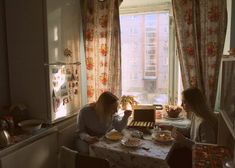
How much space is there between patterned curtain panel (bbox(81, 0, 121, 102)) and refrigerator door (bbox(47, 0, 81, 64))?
20 centimetres

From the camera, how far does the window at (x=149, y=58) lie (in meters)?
2.90

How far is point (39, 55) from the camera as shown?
2.23 metres

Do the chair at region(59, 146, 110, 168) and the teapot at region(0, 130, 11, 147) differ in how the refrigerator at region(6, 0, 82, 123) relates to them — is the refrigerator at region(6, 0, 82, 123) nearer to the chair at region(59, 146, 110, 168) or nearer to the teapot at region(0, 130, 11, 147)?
the teapot at region(0, 130, 11, 147)

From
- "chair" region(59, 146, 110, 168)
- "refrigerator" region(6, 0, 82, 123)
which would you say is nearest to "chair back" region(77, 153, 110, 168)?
"chair" region(59, 146, 110, 168)

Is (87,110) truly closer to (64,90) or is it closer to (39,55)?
(64,90)

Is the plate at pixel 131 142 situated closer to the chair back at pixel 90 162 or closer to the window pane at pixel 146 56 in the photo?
the chair back at pixel 90 162

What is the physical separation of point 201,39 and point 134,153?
149 centimetres

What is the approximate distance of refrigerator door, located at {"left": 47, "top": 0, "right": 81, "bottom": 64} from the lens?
2.24 meters

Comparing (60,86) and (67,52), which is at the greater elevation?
(67,52)

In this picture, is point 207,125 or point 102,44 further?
point 102,44

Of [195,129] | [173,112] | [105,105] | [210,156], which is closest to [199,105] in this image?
[195,129]

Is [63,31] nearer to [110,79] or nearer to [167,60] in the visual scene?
[110,79]

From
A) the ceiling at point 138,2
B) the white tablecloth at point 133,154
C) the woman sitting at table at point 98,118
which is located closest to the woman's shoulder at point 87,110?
the woman sitting at table at point 98,118

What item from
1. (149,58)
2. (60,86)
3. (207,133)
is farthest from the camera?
(149,58)
